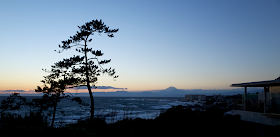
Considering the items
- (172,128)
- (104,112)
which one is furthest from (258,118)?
(104,112)

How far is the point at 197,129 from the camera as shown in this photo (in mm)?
13281

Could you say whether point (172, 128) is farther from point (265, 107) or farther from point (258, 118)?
point (265, 107)

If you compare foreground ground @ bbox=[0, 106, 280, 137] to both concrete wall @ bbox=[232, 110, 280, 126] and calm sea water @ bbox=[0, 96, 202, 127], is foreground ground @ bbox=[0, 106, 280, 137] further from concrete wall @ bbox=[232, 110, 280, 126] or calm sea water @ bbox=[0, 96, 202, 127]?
calm sea water @ bbox=[0, 96, 202, 127]

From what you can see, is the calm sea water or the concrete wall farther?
the calm sea water

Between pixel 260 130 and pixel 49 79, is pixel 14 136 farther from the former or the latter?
pixel 260 130

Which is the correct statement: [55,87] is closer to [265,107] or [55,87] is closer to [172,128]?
[172,128]

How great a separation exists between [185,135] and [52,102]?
8563 mm

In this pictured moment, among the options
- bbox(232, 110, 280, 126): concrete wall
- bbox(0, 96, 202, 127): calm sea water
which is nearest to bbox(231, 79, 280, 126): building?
bbox(232, 110, 280, 126): concrete wall

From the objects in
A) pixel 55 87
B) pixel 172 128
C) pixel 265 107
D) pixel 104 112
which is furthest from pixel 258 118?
pixel 104 112

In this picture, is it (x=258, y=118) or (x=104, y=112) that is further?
(x=104, y=112)

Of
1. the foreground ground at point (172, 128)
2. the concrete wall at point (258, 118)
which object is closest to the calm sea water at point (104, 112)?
the foreground ground at point (172, 128)

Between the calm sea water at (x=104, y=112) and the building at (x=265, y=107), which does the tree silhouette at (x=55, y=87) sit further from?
the building at (x=265, y=107)

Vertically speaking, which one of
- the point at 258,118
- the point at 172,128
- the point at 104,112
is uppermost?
the point at 258,118

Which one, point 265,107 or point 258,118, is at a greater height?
point 265,107
